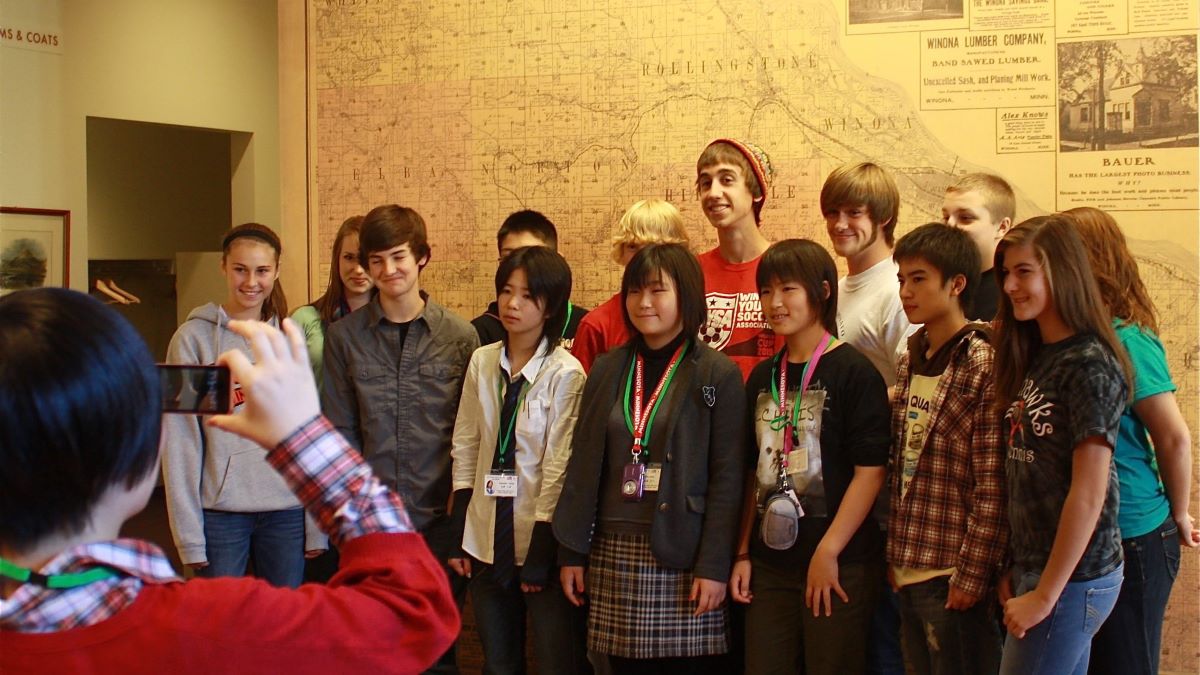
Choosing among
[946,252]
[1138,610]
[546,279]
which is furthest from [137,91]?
[1138,610]

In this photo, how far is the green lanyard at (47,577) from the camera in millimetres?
976

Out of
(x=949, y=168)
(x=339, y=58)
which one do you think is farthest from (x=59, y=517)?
(x=339, y=58)

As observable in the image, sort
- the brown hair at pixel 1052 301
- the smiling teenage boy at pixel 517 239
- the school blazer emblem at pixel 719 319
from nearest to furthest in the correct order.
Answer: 1. the brown hair at pixel 1052 301
2. the school blazer emblem at pixel 719 319
3. the smiling teenage boy at pixel 517 239

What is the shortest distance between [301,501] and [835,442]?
79.0 inches

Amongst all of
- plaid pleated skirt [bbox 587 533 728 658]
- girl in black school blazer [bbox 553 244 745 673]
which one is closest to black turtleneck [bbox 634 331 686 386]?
girl in black school blazer [bbox 553 244 745 673]

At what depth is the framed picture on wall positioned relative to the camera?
5133 millimetres

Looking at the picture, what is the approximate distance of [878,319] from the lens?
3143 mm

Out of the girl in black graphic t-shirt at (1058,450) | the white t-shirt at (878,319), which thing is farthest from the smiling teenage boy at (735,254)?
the girl in black graphic t-shirt at (1058,450)

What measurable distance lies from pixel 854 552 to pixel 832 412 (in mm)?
395

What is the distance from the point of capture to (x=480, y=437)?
3387mm

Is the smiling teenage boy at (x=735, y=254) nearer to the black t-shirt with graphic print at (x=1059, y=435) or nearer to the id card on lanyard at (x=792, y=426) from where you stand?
the id card on lanyard at (x=792, y=426)

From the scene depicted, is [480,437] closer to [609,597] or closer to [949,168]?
[609,597]

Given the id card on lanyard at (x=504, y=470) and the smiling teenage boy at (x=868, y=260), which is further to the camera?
the id card on lanyard at (x=504, y=470)

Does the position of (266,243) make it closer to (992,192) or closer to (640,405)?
(640,405)
